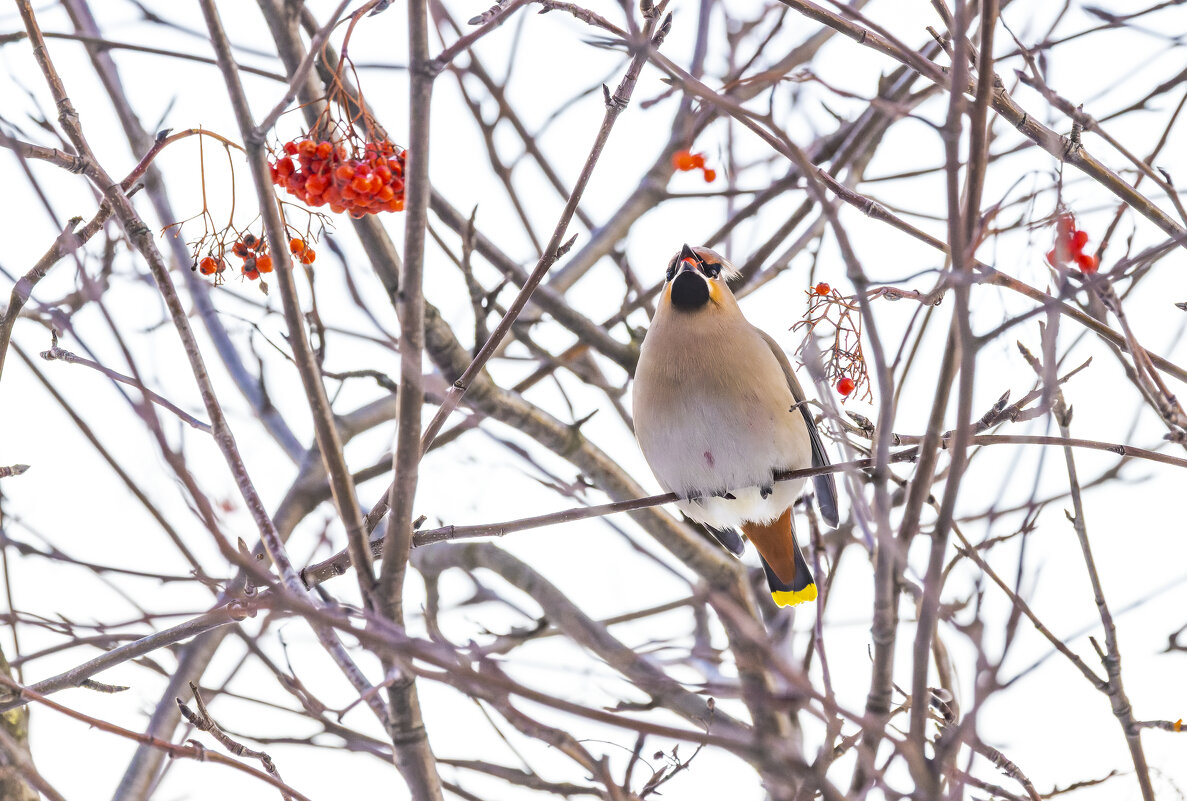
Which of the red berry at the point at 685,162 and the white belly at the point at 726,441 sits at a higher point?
the red berry at the point at 685,162

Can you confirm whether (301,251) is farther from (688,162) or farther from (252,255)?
(688,162)

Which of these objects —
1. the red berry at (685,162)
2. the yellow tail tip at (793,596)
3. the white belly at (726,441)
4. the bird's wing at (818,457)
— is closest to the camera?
the red berry at (685,162)

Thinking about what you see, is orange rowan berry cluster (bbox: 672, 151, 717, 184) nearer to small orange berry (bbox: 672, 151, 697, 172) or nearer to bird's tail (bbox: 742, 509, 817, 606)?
small orange berry (bbox: 672, 151, 697, 172)

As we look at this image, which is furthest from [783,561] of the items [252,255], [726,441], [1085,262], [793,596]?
[252,255]

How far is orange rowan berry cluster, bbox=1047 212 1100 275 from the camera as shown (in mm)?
1862

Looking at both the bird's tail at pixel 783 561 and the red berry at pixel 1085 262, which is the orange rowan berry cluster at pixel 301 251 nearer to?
the red berry at pixel 1085 262

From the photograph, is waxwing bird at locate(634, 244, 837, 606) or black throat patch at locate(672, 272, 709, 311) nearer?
waxwing bird at locate(634, 244, 837, 606)

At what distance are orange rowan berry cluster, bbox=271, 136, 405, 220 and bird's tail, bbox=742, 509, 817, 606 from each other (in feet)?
6.77

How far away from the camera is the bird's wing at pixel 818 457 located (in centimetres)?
408

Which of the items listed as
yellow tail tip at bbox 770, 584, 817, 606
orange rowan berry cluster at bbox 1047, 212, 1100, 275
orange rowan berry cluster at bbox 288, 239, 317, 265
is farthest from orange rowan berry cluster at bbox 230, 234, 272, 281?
yellow tail tip at bbox 770, 584, 817, 606

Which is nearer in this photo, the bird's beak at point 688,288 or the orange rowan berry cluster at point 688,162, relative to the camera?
the orange rowan berry cluster at point 688,162

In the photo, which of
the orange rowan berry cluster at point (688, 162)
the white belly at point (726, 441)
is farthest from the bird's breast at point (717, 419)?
the orange rowan berry cluster at point (688, 162)

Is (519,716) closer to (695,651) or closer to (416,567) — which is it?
(695,651)

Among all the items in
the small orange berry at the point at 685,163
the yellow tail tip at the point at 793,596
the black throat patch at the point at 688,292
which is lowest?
the yellow tail tip at the point at 793,596
